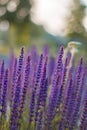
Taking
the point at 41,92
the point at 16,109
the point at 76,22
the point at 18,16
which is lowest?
the point at 16,109

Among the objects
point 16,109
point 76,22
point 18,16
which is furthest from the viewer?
point 18,16

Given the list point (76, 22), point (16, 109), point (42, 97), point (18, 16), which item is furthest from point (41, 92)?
point (18, 16)

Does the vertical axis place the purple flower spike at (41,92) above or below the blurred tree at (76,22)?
below

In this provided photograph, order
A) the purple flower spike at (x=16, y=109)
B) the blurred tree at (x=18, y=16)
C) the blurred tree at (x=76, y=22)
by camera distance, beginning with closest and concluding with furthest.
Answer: the purple flower spike at (x=16, y=109) → the blurred tree at (x=76, y=22) → the blurred tree at (x=18, y=16)

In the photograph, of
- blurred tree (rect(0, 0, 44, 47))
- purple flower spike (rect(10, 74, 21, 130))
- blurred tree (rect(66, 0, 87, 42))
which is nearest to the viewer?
purple flower spike (rect(10, 74, 21, 130))

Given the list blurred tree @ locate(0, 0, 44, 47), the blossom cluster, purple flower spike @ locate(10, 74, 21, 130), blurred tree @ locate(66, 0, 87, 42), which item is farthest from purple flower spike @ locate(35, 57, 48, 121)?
blurred tree @ locate(0, 0, 44, 47)

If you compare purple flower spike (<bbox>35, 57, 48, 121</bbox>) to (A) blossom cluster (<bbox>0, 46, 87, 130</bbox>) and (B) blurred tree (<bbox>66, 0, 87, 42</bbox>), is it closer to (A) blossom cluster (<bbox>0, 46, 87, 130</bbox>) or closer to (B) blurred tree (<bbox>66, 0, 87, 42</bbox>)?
(A) blossom cluster (<bbox>0, 46, 87, 130</bbox>)

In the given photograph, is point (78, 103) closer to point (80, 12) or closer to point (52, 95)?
point (52, 95)

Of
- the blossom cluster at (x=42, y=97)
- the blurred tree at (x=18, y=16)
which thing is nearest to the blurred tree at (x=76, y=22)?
the blurred tree at (x=18, y=16)

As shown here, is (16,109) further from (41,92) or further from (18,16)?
(18,16)

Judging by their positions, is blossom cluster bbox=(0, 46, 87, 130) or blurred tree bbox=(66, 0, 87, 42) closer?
blossom cluster bbox=(0, 46, 87, 130)

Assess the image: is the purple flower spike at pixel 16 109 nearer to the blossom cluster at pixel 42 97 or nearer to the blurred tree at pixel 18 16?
the blossom cluster at pixel 42 97
